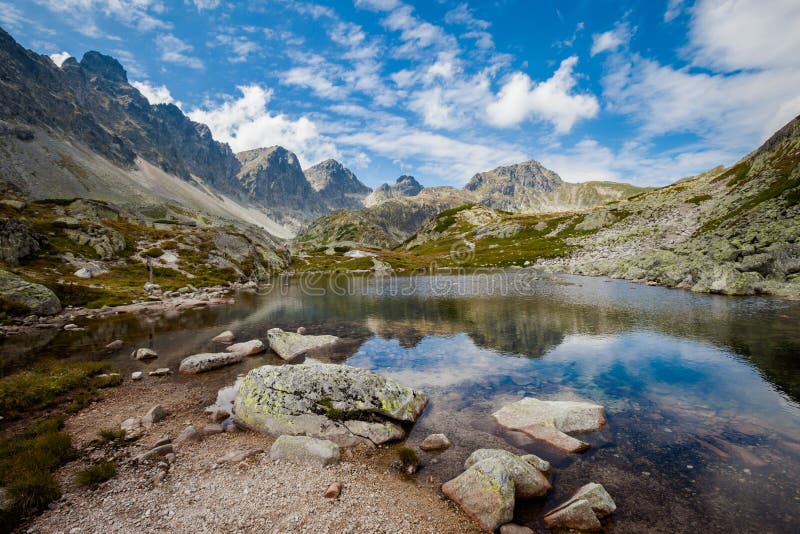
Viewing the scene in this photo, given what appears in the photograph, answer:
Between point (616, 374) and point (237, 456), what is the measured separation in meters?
25.0

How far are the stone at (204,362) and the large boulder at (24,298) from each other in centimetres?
2891

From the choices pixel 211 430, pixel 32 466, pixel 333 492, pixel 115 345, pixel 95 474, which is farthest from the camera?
pixel 115 345

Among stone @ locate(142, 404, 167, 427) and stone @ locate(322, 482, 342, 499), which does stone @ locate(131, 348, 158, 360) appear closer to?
stone @ locate(142, 404, 167, 427)

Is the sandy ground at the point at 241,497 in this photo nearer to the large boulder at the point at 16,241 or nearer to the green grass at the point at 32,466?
the green grass at the point at 32,466

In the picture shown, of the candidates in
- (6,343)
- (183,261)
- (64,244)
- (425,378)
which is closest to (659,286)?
(425,378)

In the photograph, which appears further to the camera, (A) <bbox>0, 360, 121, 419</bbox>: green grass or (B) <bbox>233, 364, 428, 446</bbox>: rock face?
(A) <bbox>0, 360, 121, 419</bbox>: green grass

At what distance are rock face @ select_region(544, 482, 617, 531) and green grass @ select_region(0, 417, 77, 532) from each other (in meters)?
16.4

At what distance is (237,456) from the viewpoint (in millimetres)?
14125

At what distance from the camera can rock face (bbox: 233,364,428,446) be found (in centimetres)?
1612

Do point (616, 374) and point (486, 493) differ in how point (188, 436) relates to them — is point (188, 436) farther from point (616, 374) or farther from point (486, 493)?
point (616, 374)

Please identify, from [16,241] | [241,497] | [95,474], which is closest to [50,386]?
[95,474]

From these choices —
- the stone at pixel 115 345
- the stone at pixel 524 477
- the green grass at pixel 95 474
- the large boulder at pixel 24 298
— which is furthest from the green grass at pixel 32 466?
the large boulder at pixel 24 298

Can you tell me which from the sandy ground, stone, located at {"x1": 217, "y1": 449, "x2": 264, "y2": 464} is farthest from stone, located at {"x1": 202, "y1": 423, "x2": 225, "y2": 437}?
stone, located at {"x1": 217, "y1": 449, "x2": 264, "y2": 464}

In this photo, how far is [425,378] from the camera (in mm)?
24266
